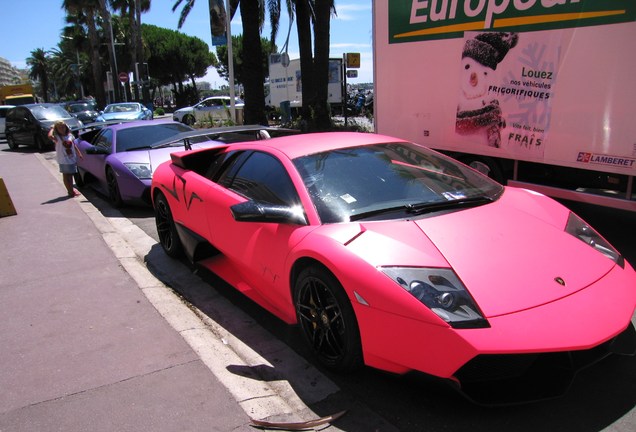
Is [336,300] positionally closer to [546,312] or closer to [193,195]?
[546,312]

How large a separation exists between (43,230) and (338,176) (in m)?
5.09

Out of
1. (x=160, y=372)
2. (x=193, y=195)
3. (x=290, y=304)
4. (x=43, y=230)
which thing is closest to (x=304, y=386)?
(x=290, y=304)

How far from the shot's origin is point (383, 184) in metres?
3.40

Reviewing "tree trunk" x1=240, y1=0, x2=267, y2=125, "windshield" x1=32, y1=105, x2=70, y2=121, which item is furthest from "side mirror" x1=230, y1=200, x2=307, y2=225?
"windshield" x1=32, y1=105, x2=70, y2=121

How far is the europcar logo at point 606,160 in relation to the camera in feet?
16.6

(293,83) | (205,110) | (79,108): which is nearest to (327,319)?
(293,83)

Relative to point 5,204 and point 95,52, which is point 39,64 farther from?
point 5,204

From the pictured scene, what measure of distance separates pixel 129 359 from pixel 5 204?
223 inches

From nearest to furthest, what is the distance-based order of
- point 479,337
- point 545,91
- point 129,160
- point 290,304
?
point 479,337 < point 290,304 < point 545,91 < point 129,160

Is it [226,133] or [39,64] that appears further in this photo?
[39,64]

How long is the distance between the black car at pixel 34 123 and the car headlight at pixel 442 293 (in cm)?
1833

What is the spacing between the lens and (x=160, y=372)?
311 centimetres

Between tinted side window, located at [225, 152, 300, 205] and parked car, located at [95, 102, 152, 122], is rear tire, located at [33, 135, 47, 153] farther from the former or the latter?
tinted side window, located at [225, 152, 300, 205]

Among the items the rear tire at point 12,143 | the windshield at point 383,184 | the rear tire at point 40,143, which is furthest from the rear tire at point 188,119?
the windshield at point 383,184
